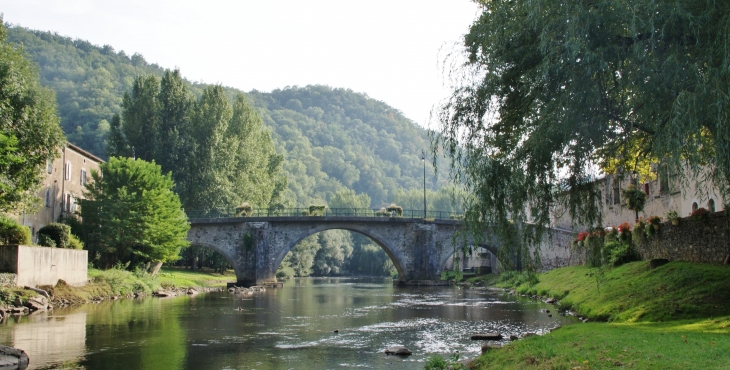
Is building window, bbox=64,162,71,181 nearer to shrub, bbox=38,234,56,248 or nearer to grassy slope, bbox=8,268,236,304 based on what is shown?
grassy slope, bbox=8,268,236,304

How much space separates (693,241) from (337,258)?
72.9 meters

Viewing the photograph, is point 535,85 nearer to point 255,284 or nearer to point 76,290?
point 76,290

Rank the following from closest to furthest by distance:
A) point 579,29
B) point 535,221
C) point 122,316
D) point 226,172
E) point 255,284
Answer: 1. point 579,29
2. point 535,221
3. point 122,316
4. point 255,284
5. point 226,172

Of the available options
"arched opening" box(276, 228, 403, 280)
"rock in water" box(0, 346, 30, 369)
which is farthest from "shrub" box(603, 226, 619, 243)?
"arched opening" box(276, 228, 403, 280)

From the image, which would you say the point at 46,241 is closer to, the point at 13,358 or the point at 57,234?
the point at 57,234

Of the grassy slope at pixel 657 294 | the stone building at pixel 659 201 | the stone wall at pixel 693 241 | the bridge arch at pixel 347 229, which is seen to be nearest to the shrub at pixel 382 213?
the bridge arch at pixel 347 229

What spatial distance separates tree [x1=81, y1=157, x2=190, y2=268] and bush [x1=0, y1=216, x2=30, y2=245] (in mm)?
10766

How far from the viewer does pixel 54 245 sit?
31.9 meters

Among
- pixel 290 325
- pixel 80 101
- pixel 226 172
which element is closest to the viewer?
pixel 290 325

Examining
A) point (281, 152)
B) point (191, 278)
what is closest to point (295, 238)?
point (191, 278)

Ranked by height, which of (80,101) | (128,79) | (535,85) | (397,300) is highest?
(128,79)

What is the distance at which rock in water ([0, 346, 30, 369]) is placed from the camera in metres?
13.8

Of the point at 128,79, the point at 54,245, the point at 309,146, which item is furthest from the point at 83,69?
the point at 54,245

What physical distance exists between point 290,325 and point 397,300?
1367 centimetres
